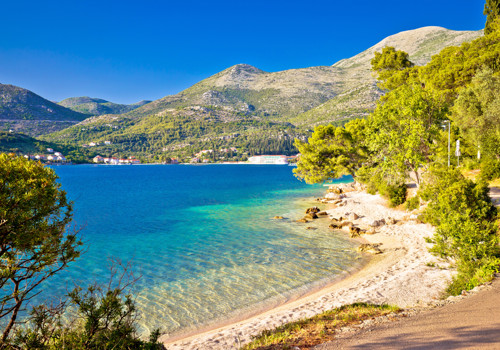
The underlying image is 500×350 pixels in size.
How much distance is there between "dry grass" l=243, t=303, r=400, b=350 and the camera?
7051mm

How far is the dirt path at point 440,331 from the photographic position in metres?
6.04

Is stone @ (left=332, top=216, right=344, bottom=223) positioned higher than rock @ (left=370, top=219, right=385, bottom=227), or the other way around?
rock @ (left=370, top=219, right=385, bottom=227)

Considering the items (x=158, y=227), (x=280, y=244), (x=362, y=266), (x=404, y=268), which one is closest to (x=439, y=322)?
(x=404, y=268)

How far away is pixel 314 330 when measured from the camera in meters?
7.78

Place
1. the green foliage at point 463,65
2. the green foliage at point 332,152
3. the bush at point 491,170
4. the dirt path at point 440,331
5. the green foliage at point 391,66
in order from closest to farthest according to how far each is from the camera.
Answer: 1. the dirt path at point 440,331
2. the bush at point 491,170
3. the green foliage at point 463,65
4. the green foliage at point 332,152
5. the green foliage at point 391,66

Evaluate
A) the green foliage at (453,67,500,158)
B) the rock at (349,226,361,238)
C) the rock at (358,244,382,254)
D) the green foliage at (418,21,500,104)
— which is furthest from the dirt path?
the green foliage at (418,21,500,104)

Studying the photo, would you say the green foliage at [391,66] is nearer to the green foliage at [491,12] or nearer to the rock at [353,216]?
the green foliage at [491,12]

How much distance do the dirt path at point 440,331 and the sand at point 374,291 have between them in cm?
177

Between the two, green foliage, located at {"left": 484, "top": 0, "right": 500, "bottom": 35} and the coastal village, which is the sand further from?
green foliage, located at {"left": 484, "top": 0, "right": 500, "bottom": 35}

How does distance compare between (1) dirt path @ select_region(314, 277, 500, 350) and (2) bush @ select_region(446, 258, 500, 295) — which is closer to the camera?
(1) dirt path @ select_region(314, 277, 500, 350)

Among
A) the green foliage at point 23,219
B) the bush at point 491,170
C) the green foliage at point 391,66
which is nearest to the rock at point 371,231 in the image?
the bush at point 491,170

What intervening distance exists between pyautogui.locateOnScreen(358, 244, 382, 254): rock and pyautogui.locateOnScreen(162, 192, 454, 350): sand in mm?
361

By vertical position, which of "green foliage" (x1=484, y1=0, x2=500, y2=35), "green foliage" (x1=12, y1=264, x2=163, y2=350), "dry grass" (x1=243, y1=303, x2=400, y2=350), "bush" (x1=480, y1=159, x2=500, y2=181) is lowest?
"dry grass" (x1=243, y1=303, x2=400, y2=350)

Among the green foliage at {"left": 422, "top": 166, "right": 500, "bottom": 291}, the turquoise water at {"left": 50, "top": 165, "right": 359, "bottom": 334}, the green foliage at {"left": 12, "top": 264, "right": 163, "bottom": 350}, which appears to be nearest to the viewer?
the green foliage at {"left": 12, "top": 264, "right": 163, "bottom": 350}
